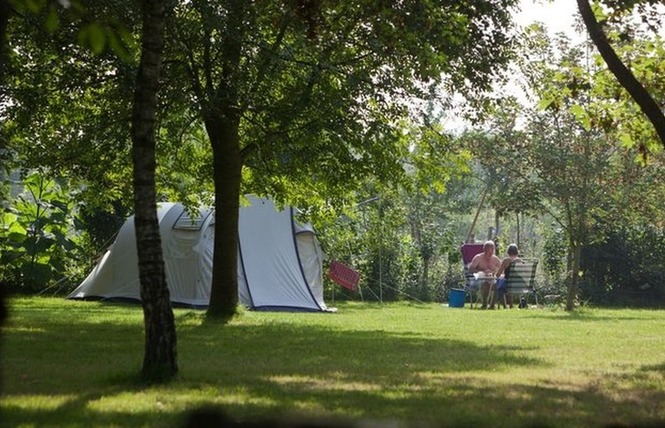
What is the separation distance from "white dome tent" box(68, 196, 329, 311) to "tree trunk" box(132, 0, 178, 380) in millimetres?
14054

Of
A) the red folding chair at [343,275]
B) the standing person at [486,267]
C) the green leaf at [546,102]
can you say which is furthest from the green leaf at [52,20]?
the red folding chair at [343,275]

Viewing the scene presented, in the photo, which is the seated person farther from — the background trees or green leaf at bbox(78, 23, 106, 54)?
green leaf at bbox(78, 23, 106, 54)

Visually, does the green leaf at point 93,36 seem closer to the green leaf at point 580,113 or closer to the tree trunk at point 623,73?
the tree trunk at point 623,73

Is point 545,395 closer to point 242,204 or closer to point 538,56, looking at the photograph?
point 538,56

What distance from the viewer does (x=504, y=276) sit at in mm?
26062

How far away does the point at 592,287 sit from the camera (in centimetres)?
3111

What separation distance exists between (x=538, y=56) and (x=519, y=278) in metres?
8.51

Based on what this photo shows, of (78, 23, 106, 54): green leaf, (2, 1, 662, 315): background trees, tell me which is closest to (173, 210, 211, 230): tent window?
(2, 1, 662, 315): background trees

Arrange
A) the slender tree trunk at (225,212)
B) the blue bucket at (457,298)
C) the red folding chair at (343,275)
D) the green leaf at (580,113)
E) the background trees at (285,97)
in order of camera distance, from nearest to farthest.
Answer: the green leaf at (580,113), the background trees at (285,97), the slender tree trunk at (225,212), the red folding chair at (343,275), the blue bucket at (457,298)

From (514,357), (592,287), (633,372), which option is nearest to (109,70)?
(514,357)

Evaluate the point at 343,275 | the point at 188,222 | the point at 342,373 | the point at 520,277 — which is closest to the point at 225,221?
the point at 188,222

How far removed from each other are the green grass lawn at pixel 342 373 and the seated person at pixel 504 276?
8945mm

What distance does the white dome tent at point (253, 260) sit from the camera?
22938 mm

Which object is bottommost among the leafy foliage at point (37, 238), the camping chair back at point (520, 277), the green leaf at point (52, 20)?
the green leaf at point (52, 20)
